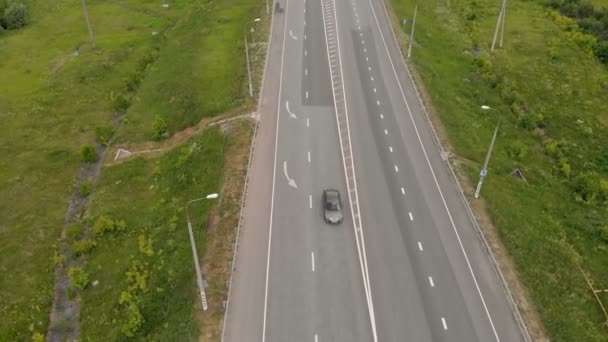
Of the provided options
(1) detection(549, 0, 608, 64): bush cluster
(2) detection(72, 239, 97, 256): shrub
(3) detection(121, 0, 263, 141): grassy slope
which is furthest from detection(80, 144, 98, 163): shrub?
(1) detection(549, 0, 608, 64): bush cluster

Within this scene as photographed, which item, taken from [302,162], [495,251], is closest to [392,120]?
[302,162]

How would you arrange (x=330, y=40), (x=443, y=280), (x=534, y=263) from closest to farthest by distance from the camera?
1. (x=443, y=280)
2. (x=534, y=263)
3. (x=330, y=40)

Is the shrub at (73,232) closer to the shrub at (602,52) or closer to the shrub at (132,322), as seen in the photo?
the shrub at (132,322)

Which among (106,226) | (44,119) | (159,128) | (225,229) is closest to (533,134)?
(225,229)

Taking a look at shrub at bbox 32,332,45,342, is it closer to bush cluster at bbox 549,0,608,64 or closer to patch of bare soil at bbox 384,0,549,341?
patch of bare soil at bbox 384,0,549,341

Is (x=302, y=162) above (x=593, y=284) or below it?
above

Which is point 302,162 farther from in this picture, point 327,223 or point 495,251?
point 495,251

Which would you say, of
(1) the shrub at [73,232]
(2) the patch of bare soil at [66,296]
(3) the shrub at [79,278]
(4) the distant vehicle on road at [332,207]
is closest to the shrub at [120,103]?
(2) the patch of bare soil at [66,296]
